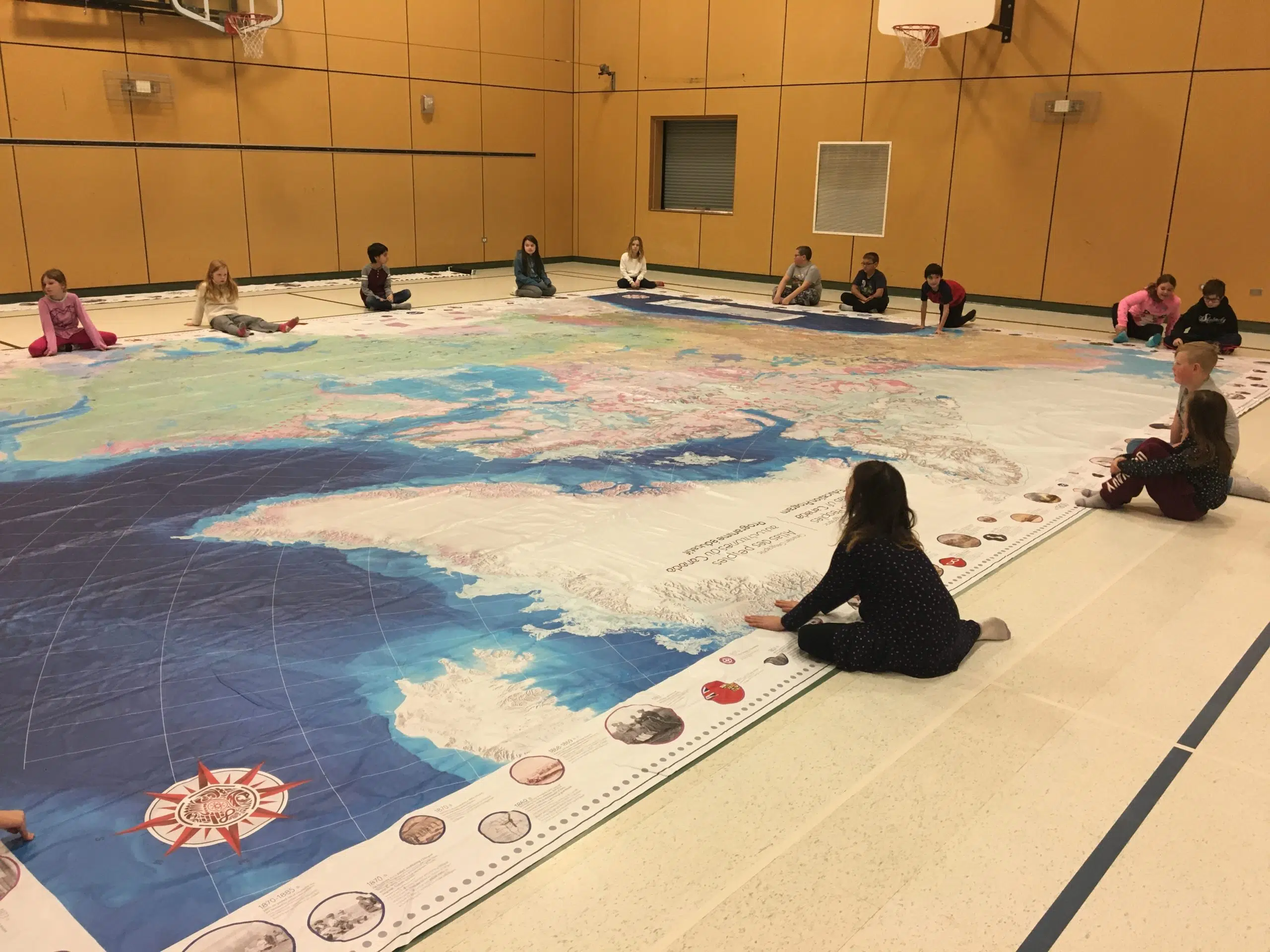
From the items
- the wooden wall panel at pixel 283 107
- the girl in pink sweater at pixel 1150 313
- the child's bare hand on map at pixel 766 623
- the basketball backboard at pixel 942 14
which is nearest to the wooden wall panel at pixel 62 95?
the wooden wall panel at pixel 283 107

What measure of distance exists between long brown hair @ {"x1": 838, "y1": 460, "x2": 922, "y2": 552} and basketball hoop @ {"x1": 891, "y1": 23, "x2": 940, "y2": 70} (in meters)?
9.44

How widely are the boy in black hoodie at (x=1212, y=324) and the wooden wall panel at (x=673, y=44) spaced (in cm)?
757

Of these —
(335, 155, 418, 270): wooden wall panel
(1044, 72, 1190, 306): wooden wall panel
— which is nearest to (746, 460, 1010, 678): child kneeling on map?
(1044, 72, 1190, 306): wooden wall panel

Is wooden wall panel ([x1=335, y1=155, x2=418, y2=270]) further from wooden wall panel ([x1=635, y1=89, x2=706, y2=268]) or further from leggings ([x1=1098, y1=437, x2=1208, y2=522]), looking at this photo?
leggings ([x1=1098, y1=437, x2=1208, y2=522])

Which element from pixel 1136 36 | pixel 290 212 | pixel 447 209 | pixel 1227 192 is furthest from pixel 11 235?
pixel 1227 192

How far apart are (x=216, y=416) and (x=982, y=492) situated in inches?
170

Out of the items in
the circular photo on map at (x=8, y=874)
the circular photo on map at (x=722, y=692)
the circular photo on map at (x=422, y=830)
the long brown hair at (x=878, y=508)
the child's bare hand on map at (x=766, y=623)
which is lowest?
the circular photo on map at (x=8, y=874)

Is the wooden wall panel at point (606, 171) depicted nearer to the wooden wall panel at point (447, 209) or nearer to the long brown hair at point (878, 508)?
the wooden wall panel at point (447, 209)

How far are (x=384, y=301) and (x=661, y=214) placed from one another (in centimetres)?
568

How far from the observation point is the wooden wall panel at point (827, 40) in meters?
12.2

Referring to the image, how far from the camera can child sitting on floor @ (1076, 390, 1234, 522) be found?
4.21 m

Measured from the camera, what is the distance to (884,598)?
294 centimetres

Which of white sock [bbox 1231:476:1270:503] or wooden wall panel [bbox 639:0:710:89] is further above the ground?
wooden wall panel [bbox 639:0:710:89]

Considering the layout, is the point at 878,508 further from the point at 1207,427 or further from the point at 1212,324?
the point at 1212,324
